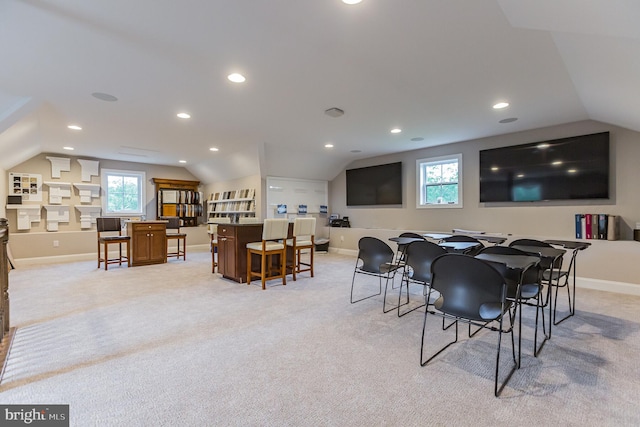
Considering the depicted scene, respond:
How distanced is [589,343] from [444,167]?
4.44 m

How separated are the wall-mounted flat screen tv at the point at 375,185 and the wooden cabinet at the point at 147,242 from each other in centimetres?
466

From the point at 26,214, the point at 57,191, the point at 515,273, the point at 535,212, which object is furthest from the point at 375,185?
the point at 26,214

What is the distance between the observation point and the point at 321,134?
5527 mm

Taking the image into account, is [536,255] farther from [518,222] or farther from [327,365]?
[518,222]

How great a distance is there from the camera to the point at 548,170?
4977 mm

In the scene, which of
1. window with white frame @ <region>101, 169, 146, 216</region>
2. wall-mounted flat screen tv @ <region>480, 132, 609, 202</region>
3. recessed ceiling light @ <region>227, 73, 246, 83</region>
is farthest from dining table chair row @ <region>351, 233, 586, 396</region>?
window with white frame @ <region>101, 169, 146, 216</region>

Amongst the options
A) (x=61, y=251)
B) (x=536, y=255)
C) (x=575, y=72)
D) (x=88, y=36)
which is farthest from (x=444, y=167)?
(x=61, y=251)

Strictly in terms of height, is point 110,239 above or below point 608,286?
above

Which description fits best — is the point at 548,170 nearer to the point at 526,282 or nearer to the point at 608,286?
the point at 608,286

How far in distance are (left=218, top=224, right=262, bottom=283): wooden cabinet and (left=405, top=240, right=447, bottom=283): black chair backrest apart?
275 centimetres

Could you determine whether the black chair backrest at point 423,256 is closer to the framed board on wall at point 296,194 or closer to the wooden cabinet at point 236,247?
the wooden cabinet at point 236,247

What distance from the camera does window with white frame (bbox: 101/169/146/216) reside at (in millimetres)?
7875

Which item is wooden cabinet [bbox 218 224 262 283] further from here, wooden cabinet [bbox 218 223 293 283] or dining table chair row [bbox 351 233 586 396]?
dining table chair row [bbox 351 233 586 396]

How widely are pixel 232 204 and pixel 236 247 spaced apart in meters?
3.80
